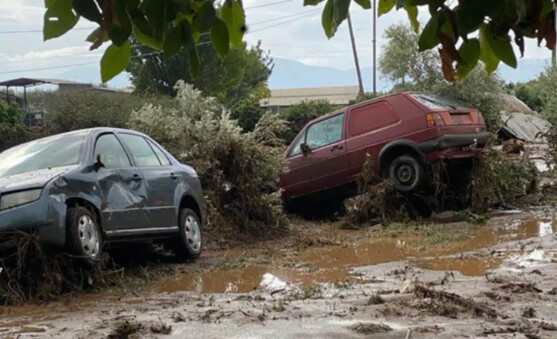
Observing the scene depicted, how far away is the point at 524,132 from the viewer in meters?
34.4

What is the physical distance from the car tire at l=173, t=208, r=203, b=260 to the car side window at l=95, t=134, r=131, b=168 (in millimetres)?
1139

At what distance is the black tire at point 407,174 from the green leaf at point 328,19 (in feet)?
32.7

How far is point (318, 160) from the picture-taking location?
552 inches

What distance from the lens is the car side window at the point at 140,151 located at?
9266mm

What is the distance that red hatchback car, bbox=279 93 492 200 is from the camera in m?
12.5

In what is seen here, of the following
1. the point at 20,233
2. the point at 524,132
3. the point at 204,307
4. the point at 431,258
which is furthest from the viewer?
the point at 524,132

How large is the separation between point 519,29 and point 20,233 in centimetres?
558

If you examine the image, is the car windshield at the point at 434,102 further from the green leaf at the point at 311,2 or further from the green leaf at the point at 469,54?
the green leaf at the point at 311,2

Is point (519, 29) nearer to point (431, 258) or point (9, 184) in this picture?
point (9, 184)

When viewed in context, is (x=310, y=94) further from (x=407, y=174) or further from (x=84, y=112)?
(x=407, y=174)

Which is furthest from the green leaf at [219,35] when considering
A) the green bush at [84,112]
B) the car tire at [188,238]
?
the green bush at [84,112]

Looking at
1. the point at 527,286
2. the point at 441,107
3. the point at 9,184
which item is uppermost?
the point at 441,107

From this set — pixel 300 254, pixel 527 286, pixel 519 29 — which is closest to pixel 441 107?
pixel 300 254

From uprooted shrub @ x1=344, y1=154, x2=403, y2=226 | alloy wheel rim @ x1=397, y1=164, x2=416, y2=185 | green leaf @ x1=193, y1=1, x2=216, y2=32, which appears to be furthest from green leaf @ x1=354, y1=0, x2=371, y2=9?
uprooted shrub @ x1=344, y1=154, x2=403, y2=226
